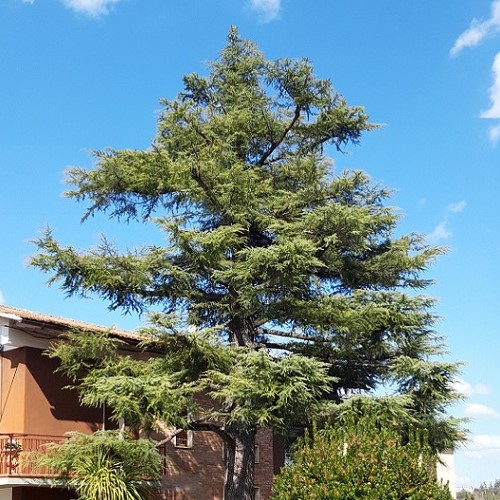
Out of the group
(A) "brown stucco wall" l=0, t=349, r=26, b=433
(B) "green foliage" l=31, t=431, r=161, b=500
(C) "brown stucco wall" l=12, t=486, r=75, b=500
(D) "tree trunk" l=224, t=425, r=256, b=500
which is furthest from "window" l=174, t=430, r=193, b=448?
(A) "brown stucco wall" l=0, t=349, r=26, b=433

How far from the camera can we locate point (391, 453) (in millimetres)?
14242

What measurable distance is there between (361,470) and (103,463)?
6.57m

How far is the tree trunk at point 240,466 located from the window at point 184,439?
3.03 meters

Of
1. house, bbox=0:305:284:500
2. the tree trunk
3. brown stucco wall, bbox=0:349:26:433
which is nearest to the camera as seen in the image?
house, bbox=0:305:284:500

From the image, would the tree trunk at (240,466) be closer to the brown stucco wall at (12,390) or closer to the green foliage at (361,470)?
the green foliage at (361,470)

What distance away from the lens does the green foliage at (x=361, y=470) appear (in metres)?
13.9

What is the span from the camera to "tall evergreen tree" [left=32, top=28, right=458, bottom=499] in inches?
736

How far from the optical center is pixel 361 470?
14141 millimetres

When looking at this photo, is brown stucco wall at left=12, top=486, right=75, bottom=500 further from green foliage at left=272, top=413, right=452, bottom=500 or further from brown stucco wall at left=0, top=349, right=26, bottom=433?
green foliage at left=272, top=413, right=452, bottom=500

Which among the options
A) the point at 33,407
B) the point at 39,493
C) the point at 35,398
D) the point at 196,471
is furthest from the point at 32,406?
the point at 196,471

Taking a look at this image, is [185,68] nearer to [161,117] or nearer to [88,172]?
[161,117]

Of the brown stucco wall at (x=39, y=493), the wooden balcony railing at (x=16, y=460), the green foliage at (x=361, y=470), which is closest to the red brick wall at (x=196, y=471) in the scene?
the brown stucco wall at (x=39, y=493)

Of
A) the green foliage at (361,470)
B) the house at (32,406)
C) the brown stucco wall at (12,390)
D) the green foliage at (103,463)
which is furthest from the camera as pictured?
the brown stucco wall at (12,390)

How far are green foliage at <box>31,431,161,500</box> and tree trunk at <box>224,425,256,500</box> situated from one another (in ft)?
9.78
